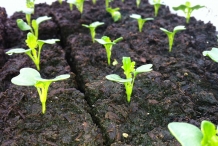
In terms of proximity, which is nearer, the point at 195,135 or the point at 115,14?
the point at 195,135

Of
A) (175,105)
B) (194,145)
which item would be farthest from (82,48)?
(194,145)

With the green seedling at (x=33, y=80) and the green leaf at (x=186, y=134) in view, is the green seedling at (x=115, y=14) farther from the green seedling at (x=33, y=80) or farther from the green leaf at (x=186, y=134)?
the green leaf at (x=186, y=134)

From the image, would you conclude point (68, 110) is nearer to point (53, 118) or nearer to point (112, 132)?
point (53, 118)

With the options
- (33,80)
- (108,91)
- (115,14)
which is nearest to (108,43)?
(108,91)

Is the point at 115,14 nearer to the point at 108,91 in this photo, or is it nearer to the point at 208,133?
the point at 108,91

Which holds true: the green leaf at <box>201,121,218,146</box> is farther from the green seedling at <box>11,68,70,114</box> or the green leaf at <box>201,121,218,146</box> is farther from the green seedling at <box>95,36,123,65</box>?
the green seedling at <box>95,36,123,65</box>

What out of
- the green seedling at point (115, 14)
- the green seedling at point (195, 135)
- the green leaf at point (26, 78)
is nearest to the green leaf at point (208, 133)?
the green seedling at point (195, 135)
